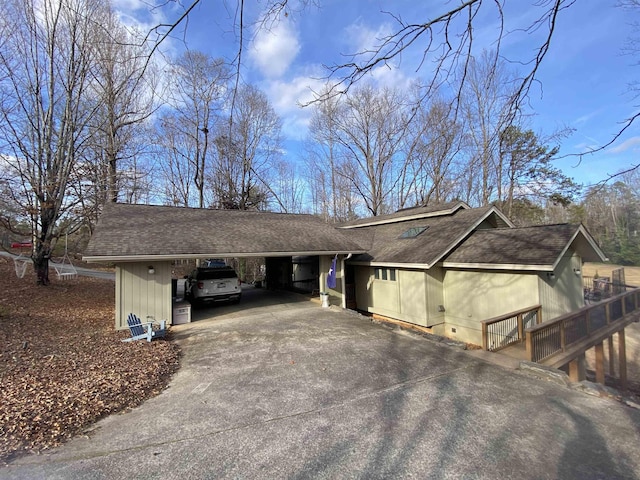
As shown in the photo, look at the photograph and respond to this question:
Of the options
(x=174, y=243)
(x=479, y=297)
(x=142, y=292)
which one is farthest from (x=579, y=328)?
(x=142, y=292)

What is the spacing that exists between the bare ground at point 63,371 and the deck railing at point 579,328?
7.49 m

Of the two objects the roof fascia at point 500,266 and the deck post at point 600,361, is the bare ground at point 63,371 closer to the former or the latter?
the roof fascia at point 500,266

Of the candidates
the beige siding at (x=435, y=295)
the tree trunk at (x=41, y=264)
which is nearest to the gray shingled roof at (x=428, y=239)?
the beige siding at (x=435, y=295)

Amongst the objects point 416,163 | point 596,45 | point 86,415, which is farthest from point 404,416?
point 416,163

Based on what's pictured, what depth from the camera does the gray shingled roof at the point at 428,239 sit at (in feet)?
36.4

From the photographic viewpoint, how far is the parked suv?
11297 mm

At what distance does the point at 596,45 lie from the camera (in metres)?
3.27

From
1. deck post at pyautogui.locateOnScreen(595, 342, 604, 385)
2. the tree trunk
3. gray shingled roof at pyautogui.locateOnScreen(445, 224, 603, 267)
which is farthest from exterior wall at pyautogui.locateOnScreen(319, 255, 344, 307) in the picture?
→ the tree trunk

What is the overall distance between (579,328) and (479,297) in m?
2.76

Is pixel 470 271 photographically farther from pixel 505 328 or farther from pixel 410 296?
pixel 505 328

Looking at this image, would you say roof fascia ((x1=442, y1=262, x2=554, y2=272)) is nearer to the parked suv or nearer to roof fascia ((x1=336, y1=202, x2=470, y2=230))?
roof fascia ((x1=336, y1=202, x2=470, y2=230))

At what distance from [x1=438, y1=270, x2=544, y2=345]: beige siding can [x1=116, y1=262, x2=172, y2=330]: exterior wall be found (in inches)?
383

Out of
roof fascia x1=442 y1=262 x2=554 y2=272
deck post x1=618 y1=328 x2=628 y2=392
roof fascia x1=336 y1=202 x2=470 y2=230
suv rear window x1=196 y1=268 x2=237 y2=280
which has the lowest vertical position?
deck post x1=618 y1=328 x2=628 y2=392

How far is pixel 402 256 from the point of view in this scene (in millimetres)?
11703
